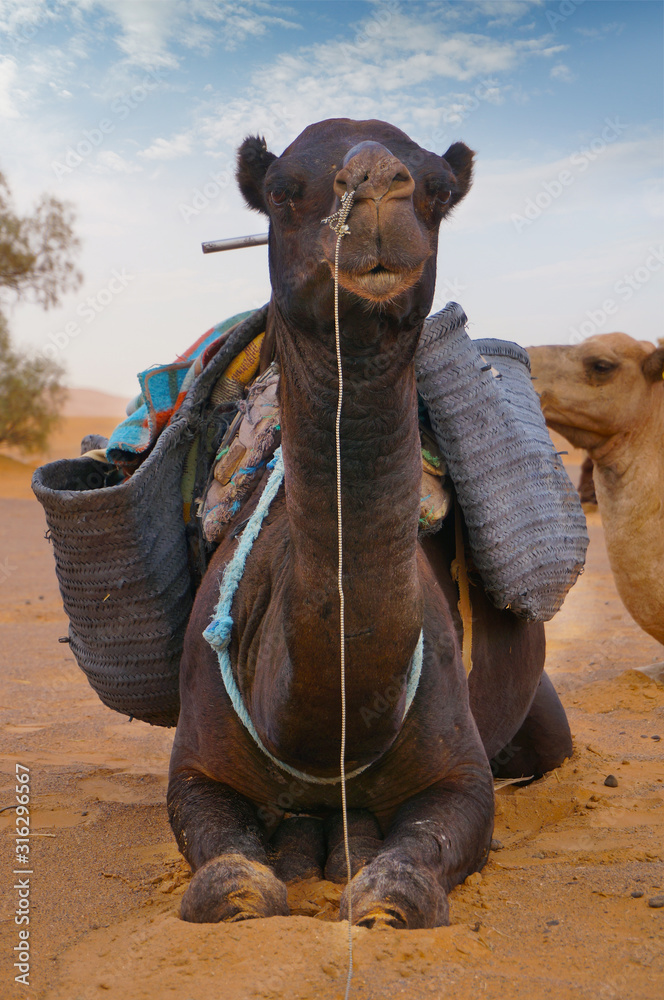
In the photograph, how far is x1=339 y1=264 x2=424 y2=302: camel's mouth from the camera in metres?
1.89

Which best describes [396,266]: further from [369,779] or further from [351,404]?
[369,779]

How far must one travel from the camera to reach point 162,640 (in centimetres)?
355

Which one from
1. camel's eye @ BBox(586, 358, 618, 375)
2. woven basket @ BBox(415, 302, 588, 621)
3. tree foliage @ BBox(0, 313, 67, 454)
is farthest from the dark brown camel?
tree foliage @ BBox(0, 313, 67, 454)

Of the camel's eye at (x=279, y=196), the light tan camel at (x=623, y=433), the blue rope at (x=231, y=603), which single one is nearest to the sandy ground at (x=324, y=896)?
the blue rope at (x=231, y=603)

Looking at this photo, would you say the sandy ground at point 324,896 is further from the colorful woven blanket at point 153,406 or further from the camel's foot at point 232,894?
the colorful woven blanket at point 153,406

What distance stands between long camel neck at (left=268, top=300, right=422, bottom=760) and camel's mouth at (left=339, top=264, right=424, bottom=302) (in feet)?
0.21

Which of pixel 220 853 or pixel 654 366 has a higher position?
pixel 654 366

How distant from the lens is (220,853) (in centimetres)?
258

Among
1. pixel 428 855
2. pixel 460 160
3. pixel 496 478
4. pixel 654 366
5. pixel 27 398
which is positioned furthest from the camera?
pixel 27 398

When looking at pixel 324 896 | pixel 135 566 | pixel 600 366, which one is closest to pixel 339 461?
pixel 324 896

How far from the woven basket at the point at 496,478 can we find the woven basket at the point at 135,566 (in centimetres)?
81

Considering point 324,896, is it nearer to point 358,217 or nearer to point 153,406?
point 358,217

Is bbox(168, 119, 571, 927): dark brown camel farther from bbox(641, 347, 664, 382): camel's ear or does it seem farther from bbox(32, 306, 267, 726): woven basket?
bbox(641, 347, 664, 382): camel's ear

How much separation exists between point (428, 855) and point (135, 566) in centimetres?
152
